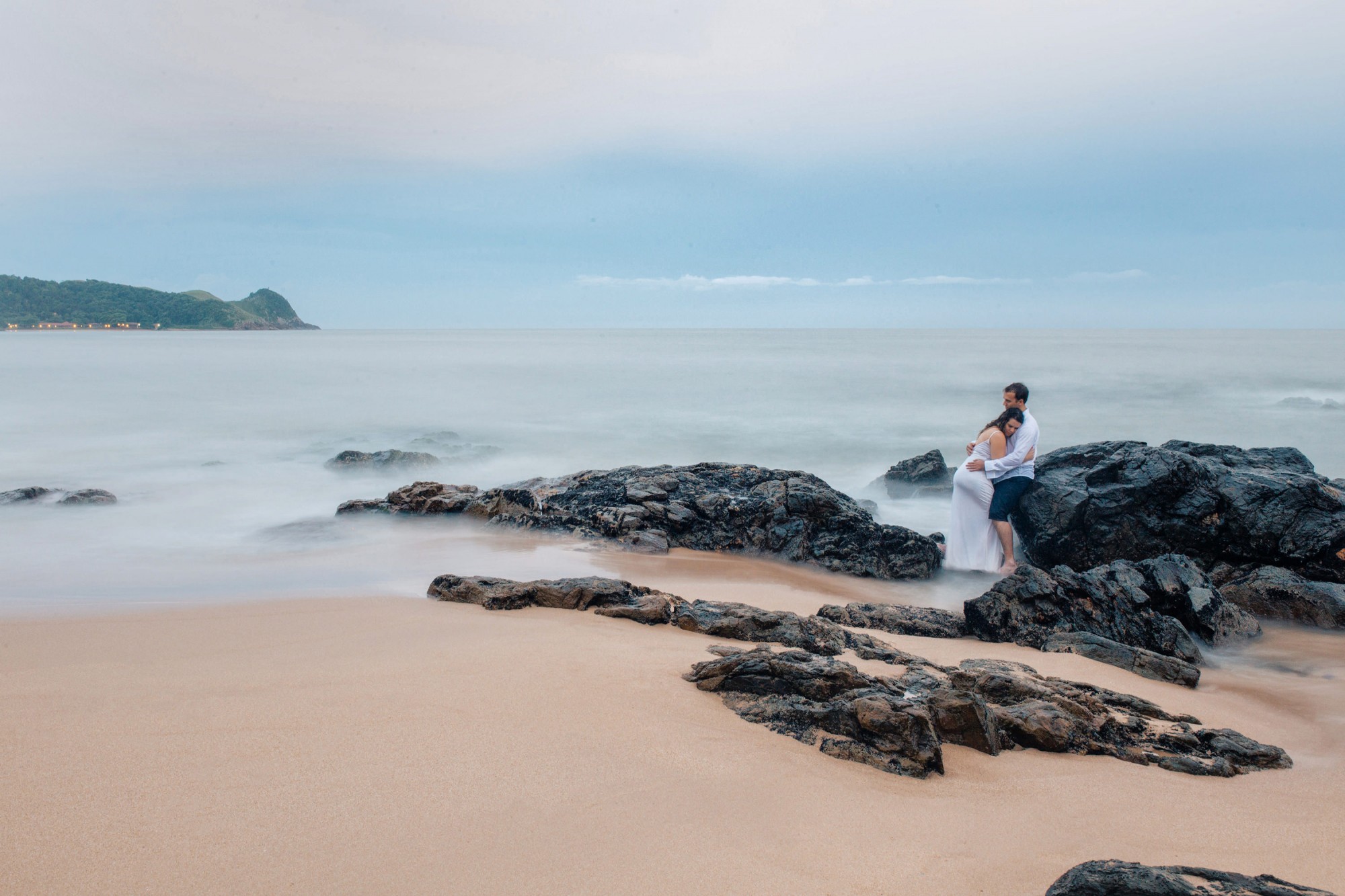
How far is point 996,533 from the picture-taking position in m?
7.96

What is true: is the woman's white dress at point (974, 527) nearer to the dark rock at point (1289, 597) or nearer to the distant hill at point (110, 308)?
the dark rock at point (1289, 597)

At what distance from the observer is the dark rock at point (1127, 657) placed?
5023mm

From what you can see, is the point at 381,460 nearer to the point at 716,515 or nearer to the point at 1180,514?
the point at 716,515

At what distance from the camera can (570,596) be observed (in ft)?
17.9

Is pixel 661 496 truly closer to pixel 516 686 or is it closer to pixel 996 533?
pixel 996 533

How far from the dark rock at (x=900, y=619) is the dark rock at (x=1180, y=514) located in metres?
2.63

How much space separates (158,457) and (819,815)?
55.9 feet

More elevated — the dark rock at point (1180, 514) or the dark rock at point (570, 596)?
the dark rock at point (1180, 514)

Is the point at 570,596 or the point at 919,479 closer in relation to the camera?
the point at 570,596

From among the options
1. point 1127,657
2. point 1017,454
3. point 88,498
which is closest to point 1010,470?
point 1017,454

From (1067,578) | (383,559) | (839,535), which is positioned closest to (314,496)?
(383,559)

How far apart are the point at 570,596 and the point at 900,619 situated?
2533 mm

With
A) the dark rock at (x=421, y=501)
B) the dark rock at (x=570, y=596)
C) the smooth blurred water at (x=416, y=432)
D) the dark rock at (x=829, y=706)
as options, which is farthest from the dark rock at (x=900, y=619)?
the dark rock at (x=421, y=501)

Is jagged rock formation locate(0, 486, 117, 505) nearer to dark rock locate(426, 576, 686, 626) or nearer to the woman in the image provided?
dark rock locate(426, 576, 686, 626)
